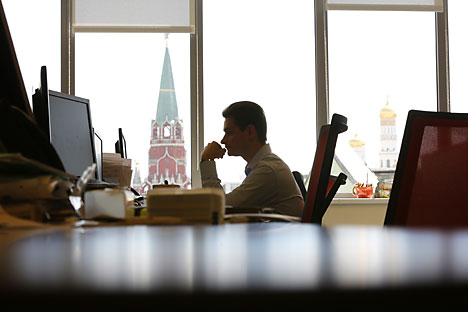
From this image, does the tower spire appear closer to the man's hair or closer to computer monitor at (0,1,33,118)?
the man's hair

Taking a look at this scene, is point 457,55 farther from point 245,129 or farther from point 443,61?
point 245,129

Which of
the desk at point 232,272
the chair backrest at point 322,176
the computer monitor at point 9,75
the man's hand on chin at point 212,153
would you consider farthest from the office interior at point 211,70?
the desk at point 232,272

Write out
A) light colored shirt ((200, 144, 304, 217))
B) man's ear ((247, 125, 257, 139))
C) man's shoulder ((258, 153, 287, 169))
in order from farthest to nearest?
man's ear ((247, 125, 257, 139))
man's shoulder ((258, 153, 287, 169))
light colored shirt ((200, 144, 304, 217))

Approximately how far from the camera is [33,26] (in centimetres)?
480

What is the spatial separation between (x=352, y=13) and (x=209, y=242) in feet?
15.9

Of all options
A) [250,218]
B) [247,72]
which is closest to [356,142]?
[247,72]

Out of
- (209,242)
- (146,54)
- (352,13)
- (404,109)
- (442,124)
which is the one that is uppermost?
(352,13)

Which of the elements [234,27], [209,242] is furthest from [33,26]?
[209,242]

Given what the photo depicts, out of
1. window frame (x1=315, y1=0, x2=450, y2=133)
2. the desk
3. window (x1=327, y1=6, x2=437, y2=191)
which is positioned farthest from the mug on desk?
the desk

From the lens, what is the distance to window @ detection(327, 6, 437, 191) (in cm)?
499

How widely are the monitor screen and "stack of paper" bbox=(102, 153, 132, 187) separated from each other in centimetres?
57

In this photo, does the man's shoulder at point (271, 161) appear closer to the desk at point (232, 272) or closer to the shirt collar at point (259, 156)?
the shirt collar at point (259, 156)

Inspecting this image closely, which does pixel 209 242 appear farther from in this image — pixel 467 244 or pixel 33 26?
pixel 33 26

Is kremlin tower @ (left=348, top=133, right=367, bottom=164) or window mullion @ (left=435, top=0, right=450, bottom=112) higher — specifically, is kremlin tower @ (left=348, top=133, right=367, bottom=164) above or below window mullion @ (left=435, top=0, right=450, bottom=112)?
below
